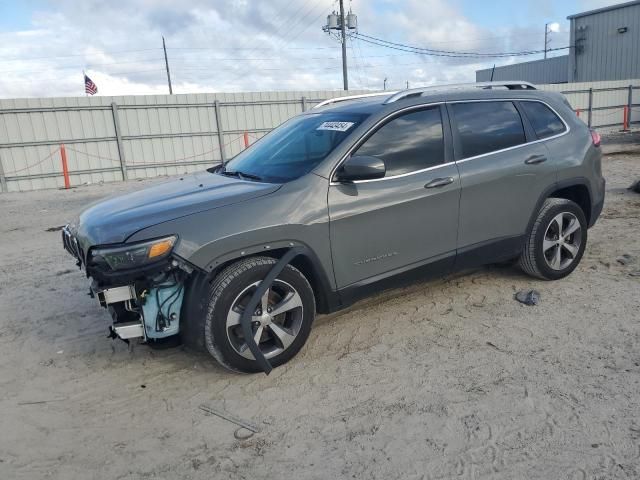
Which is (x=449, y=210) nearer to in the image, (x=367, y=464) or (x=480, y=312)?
(x=480, y=312)

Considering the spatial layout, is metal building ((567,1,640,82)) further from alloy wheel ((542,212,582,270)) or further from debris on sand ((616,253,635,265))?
alloy wheel ((542,212,582,270))

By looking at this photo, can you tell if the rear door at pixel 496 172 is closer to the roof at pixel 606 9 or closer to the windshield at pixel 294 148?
the windshield at pixel 294 148

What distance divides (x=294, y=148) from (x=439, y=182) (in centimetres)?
117

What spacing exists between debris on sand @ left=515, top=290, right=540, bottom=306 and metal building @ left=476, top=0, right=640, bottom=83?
103 ft

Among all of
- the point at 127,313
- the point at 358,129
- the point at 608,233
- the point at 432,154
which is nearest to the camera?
the point at 127,313

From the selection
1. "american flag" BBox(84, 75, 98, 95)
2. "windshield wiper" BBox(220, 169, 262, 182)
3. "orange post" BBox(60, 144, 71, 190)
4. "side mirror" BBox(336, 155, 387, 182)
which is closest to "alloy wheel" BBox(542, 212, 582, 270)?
"side mirror" BBox(336, 155, 387, 182)

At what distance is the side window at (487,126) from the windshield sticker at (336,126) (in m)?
0.94

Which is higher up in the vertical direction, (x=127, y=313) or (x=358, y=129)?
(x=358, y=129)

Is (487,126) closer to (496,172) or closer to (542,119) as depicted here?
(496,172)

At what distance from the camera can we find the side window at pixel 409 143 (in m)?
3.78

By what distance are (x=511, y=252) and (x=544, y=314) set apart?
24.6 inches

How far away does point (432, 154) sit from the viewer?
3980mm

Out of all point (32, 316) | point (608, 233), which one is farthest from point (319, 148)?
point (608, 233)

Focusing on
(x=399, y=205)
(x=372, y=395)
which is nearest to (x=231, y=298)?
(x=372, y=395)
